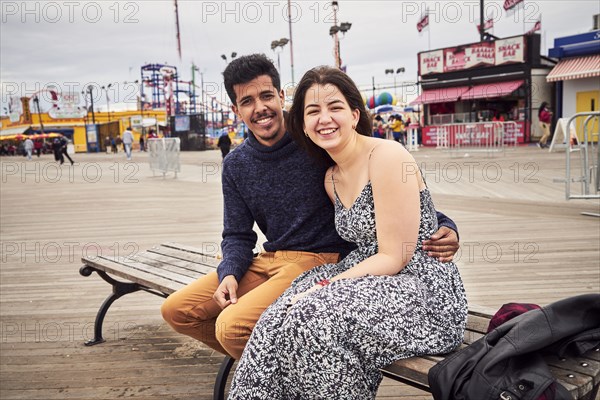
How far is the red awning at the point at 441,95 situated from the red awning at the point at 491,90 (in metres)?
0.48

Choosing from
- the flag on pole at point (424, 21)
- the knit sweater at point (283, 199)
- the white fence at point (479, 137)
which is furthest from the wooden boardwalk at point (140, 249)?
the flag on pole at point (424, 21)

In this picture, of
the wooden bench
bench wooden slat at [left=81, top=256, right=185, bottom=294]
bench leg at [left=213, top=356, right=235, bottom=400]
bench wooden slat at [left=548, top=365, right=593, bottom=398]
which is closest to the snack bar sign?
the wooden bench

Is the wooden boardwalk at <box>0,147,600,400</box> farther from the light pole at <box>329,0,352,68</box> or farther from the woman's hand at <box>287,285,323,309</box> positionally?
the light pole at <box>329,0,352,68</box>

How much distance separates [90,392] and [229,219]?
1099mm

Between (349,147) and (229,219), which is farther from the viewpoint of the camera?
(229,219)

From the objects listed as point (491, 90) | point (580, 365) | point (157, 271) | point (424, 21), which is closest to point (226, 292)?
point (157, 271)

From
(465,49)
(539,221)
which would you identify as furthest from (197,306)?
(465,49)

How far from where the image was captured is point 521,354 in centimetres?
146

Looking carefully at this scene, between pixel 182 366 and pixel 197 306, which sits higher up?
pixel 197 306

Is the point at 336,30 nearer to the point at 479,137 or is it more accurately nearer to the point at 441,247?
the point at 479,137

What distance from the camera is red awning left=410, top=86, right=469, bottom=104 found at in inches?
998

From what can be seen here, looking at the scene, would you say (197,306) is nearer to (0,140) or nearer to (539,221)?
(539,221)

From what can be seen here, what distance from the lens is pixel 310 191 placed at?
243 cm

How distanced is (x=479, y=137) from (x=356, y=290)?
64.6 ft
